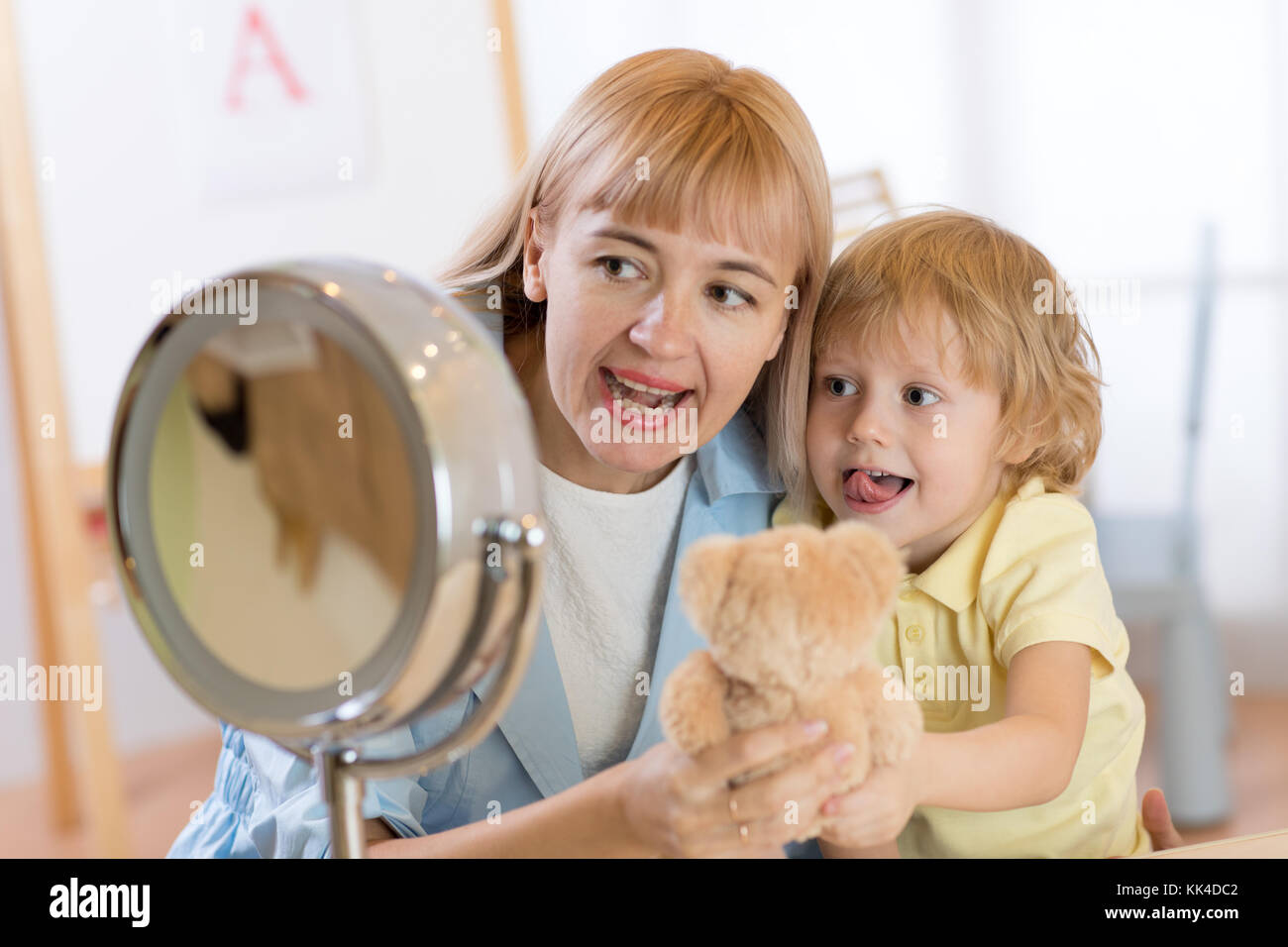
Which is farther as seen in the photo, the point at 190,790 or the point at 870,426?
the point at 190,790

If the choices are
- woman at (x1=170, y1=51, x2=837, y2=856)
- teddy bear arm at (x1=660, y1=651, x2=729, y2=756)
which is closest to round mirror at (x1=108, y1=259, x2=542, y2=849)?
teddy bear arm at (x1=660, y1=651, x2=729, y2=756)

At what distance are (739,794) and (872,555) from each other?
111 millimetres

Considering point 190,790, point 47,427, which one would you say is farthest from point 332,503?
point 190,790

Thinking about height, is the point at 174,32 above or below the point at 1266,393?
above

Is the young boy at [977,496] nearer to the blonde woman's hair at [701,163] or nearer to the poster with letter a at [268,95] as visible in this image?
the blonde woman's hair at [701,163]

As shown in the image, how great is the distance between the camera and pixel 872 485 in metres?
0.80

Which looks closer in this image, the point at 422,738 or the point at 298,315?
the point at 298,315

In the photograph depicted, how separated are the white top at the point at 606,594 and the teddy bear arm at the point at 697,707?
261 millimetres

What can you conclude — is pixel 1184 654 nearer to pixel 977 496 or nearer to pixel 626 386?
pixel 977 496

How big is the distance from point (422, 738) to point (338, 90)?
2091 mm

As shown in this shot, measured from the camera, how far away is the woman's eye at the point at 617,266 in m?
0.74

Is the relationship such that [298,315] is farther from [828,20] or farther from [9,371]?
[828,20]
